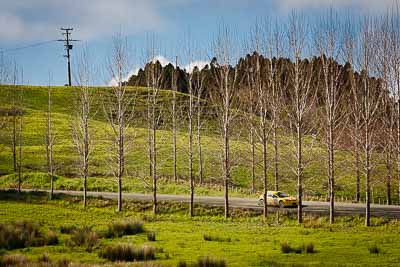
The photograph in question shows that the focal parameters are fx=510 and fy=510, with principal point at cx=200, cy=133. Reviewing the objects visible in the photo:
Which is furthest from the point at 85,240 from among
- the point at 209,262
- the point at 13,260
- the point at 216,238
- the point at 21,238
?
the point at 209,262

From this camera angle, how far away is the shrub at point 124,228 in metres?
27.8

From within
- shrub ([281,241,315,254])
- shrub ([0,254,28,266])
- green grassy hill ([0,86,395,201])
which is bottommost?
shrub ([281,241,315,254])

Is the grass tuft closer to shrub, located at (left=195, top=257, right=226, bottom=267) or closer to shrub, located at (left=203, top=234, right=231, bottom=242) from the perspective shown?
shrub, located at (left=203, top=234, right=231, bottom=242)

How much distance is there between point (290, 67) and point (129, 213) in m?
16.7

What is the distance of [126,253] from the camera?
806 inches

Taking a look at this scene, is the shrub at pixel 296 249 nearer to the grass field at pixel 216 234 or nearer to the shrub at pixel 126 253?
the grass field at pixel 216 234

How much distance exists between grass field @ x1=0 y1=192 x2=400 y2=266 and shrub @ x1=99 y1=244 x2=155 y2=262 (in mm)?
403

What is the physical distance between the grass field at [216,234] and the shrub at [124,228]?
0.94 m

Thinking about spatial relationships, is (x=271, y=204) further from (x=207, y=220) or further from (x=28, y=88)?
(x=28, y=88)

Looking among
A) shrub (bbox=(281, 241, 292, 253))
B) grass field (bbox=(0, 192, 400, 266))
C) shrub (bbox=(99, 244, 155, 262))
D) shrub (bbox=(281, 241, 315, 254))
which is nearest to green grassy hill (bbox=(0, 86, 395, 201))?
grass field (bbox=(0, 192, 400, 266))

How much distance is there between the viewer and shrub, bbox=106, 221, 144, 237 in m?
27.8

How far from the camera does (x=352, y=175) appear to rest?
69938 mm

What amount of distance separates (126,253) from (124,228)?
8162 millimetres

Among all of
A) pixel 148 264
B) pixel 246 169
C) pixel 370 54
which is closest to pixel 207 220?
pixel 370 54
